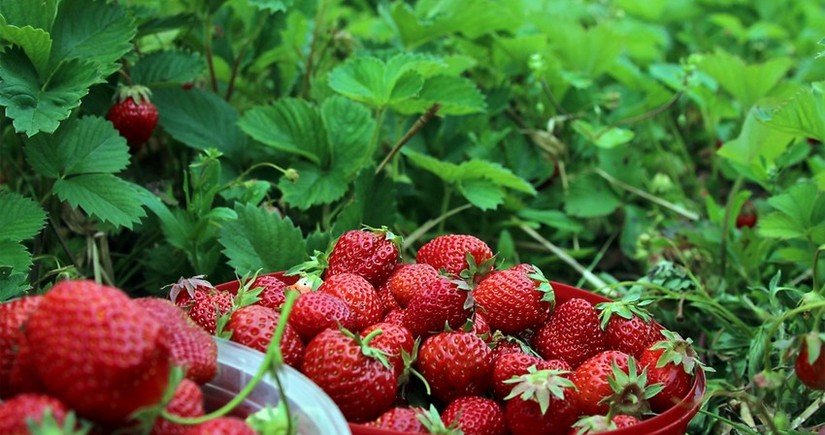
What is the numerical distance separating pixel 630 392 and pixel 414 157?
84 cm

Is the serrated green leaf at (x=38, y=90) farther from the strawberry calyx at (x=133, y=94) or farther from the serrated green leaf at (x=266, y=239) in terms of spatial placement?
the serrated green leaf at (x=266, y=239)

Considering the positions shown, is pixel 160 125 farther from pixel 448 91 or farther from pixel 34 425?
pixel 34 425

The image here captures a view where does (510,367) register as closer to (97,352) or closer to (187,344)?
(187,344)

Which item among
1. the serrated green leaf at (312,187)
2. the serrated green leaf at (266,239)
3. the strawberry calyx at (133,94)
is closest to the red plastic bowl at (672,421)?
the serrated green leaf at (266,239)

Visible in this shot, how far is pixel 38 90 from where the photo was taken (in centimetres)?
133

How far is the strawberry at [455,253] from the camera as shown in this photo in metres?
1.25

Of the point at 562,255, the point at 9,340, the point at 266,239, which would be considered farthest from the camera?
the point at 562,255

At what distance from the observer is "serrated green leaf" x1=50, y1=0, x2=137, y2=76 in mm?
1402

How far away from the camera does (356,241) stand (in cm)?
125

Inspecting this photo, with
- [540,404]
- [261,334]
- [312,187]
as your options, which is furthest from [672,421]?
[312,187]

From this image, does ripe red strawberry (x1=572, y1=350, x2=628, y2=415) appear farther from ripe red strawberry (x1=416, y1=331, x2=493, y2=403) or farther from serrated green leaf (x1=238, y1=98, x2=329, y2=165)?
serrated green leaf (x1=238, y1=98, x2=329, y2=165)

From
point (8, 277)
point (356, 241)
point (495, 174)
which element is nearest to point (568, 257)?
point (495, 174)

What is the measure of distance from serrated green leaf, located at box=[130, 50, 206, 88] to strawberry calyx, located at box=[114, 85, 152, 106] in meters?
0.08


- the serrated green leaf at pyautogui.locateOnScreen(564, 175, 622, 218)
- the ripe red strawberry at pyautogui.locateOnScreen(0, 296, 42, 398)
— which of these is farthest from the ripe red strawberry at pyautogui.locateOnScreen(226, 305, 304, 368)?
the serrated green leaf at pyautogui.locateOnScreen(564, 175, 622, 218)
